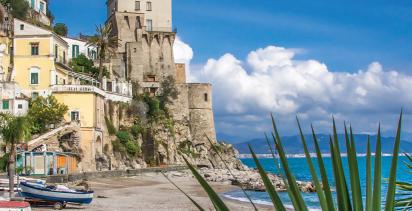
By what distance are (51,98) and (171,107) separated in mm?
25254

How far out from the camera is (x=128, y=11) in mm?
72750

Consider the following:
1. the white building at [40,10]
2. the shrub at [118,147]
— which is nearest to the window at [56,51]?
the shrub at [118,147]

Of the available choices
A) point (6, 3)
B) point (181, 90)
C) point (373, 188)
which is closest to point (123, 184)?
point (6, 3)

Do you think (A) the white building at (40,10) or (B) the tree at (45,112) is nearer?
(B) the tree at (45,112)

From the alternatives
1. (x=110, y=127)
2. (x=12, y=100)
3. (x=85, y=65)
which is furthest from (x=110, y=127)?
(x=85, y=65)

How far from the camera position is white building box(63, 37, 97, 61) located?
62.8 metres

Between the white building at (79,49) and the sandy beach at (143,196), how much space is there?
1926 cm

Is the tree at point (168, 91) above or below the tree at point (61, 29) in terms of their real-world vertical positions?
below

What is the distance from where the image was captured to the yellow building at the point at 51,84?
47.0 meters

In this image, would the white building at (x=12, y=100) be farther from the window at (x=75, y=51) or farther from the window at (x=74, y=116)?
the window at (x=75, y=51)

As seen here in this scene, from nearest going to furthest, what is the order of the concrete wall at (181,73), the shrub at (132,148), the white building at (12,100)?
the white building at (12,100), the shrub at (132,148), the concrete wall at (181,73)

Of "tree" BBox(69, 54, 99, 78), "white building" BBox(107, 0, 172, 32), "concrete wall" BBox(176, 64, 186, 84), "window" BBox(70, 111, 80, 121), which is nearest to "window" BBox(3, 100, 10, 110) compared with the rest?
"window" BBox(70, 111, 80, 121)

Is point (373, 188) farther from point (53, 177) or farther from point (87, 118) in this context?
point (87, 118)

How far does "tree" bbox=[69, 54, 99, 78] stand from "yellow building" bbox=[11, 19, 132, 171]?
11716 mm
